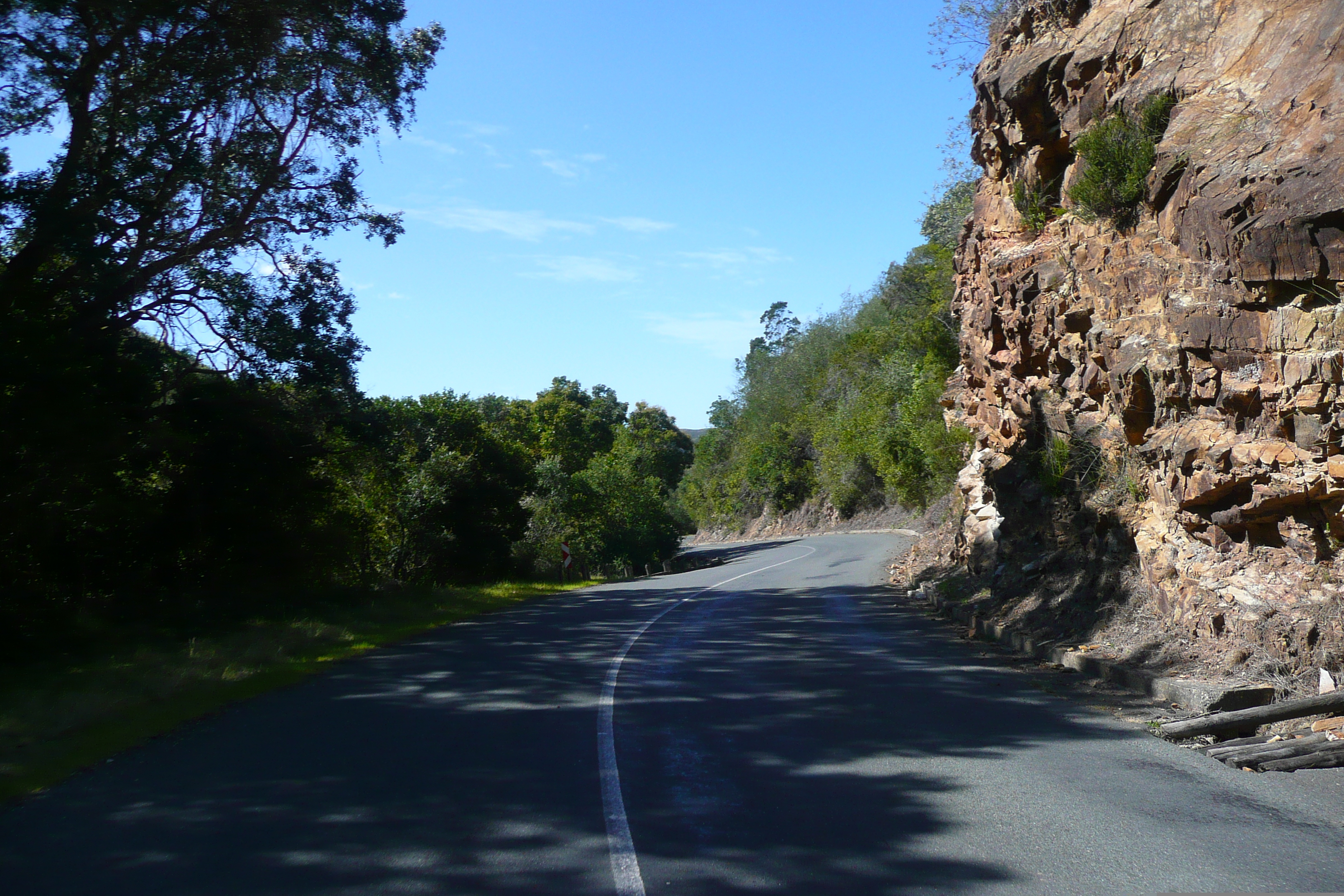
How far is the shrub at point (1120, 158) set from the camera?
12.8m

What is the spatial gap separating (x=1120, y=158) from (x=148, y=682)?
1358cm

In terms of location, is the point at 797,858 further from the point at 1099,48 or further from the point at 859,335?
the point at 859,335

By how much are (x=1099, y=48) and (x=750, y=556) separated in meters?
32.9

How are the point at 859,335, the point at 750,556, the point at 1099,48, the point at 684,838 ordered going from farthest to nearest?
the point at 859,335 < the point at 750,556 < the point at 1099,48 < the point at 684,838

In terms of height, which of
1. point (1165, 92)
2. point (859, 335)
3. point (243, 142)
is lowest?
point (1165, 92)

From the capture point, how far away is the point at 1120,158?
523 inches

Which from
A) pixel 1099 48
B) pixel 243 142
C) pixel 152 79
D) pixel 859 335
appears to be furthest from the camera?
pixel 859 335

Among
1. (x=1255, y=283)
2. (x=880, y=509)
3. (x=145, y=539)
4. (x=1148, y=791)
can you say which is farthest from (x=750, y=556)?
(x=1148, y=791)

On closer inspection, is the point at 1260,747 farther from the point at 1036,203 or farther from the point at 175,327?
the point at 175,327

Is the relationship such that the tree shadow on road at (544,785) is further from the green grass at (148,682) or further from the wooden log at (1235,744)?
the wooden log at (1235,744)

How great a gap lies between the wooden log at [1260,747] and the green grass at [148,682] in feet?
27.9

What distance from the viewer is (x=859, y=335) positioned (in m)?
59.6

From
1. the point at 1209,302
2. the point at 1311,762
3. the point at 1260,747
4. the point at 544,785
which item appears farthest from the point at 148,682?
the point at 1209,302

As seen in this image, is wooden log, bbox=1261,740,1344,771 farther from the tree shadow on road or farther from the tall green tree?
the tall green tree
